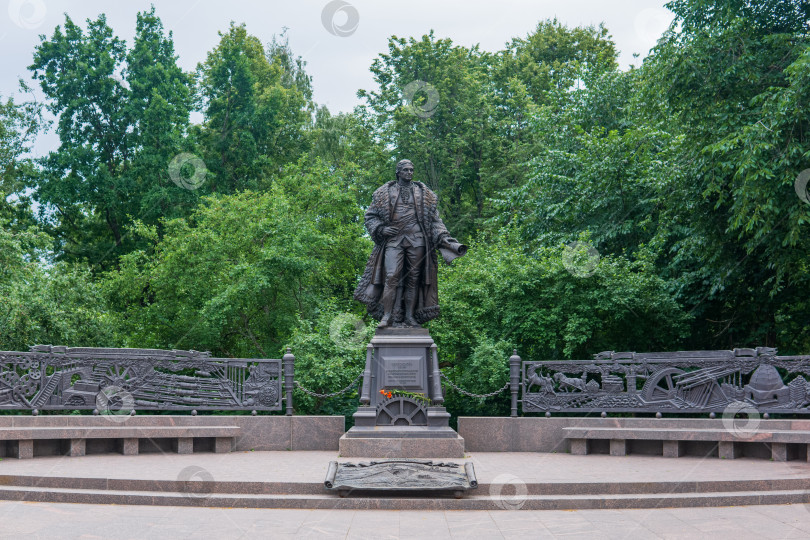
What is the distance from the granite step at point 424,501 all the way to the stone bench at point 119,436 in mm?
2431

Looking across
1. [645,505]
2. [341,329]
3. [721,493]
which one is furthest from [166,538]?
[341,329]

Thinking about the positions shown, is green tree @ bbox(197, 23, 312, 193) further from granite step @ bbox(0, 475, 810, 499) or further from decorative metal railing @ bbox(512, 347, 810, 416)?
granite step @ bbox(0, 475, 810, 499)

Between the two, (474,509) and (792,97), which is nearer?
(474,509)

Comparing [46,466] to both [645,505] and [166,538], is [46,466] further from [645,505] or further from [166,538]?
[645,505]

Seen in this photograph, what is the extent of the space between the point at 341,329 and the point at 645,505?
9.65 m

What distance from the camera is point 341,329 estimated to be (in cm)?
1695

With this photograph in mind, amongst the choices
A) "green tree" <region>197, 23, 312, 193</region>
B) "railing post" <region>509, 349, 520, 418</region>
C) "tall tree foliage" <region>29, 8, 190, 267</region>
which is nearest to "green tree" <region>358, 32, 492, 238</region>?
"green tree" <region>197, 23, 312, 193</region>

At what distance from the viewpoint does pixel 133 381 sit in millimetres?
12367

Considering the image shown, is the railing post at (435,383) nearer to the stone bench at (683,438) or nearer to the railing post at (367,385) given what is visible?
the railing post at (367,385)

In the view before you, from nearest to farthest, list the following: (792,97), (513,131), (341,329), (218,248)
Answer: (792,97), (341,329), (218,248), (513,131)

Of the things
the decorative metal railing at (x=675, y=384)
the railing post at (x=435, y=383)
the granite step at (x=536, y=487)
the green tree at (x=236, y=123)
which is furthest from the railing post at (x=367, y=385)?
the green tree at (x=236, y=123)

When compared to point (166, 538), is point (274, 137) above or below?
above

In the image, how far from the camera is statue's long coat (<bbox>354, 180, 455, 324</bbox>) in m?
12.2

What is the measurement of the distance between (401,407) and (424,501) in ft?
9.92
